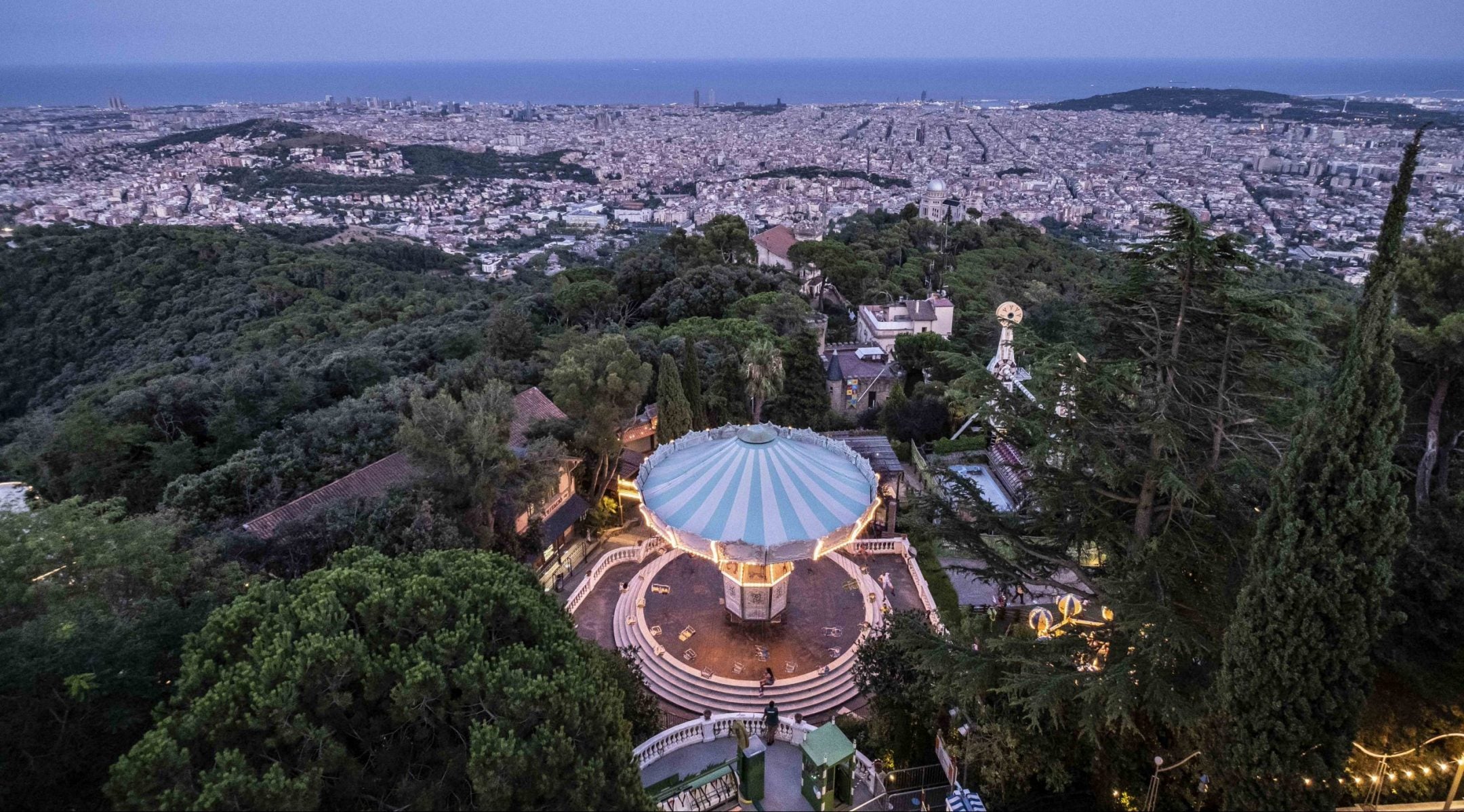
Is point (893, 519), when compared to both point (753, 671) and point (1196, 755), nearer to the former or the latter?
point (753, 671)

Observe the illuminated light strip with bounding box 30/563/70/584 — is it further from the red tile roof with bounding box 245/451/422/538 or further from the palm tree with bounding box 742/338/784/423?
the palm tree with bounding box 742/338/784/423

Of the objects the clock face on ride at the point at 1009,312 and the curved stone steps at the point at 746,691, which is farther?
the clock face on ride at the point at 1009,312

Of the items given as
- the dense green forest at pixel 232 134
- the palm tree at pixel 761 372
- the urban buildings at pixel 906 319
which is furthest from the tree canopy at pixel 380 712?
the dense green forest at pixel 232 134

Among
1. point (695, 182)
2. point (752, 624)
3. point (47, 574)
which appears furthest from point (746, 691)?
point (695, 182)

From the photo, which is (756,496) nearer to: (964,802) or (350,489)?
(964,802)

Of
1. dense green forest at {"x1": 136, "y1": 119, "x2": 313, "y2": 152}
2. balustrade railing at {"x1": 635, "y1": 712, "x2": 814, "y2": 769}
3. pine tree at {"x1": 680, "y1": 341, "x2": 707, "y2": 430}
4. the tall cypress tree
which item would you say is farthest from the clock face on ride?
dense green forest at {"x1": 136, "y1": 119, "x2": 313, "y2": 152}

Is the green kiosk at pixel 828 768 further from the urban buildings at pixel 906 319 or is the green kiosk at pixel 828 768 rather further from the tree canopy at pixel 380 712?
the urban buildings at pixel 906 319

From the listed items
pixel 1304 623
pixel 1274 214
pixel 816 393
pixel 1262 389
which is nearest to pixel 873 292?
pixel 816 393
